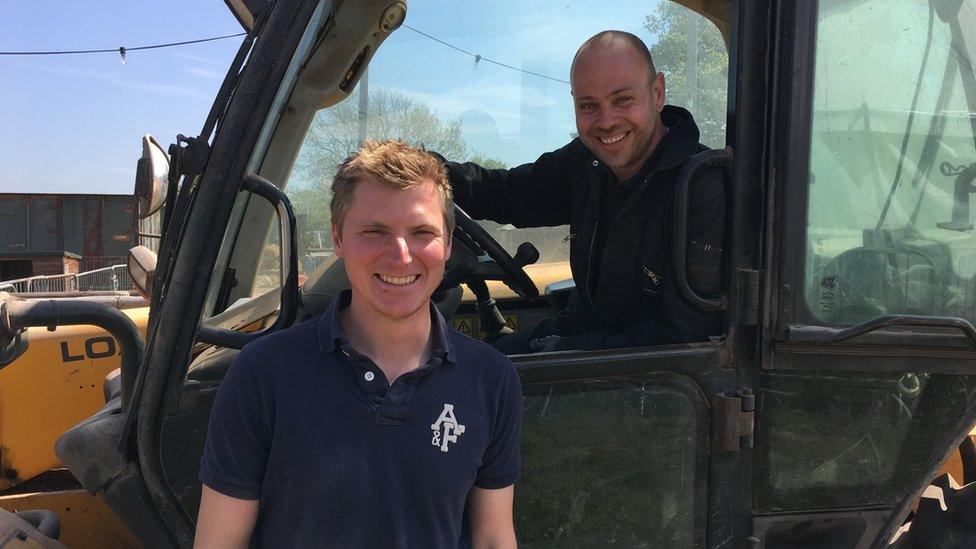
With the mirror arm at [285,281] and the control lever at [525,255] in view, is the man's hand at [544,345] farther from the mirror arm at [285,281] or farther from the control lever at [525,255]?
the mirror arm at [285,281]

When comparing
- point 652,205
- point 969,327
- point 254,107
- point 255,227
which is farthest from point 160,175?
point 969,327

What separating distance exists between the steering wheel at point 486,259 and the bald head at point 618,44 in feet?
1.74

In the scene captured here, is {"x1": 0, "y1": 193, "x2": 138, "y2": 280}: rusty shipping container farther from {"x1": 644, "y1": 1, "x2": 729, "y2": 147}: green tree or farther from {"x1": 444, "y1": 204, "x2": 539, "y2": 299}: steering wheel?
{"x1": 644, "y1": 1, "x2": 729, "y2": 147}: green tree

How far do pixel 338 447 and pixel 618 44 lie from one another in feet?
4.21

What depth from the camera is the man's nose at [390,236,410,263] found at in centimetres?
132

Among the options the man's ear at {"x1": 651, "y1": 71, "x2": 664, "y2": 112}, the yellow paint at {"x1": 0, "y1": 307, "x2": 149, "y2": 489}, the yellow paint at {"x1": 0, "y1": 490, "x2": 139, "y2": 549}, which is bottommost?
the yellow paint at {"x1": 0, "y1": 490, "x2": 139, "y2": 549}

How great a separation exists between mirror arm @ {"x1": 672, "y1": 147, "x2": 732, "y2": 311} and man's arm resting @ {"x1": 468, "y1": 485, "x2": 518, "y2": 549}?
565 mm

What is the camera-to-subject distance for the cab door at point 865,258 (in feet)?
5.19

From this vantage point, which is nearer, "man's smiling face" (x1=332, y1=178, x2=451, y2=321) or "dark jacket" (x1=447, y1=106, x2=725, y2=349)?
"man's smiling face" (x1=332, y1=178, x2=451, y2=321)

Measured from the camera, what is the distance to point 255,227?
2.45m

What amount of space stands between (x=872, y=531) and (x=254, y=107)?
5.31 feet

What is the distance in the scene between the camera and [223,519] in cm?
127

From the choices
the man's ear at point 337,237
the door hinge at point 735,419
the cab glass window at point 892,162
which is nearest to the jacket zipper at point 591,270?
the door hinge at point 735,419

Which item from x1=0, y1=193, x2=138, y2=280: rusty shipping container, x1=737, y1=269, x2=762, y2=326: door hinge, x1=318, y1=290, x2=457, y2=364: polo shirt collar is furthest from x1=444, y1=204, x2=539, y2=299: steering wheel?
x1=0, y1=193, x2=138, y2=280: rusty shipping container
